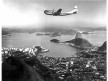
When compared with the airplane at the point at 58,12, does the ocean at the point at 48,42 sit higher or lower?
lower

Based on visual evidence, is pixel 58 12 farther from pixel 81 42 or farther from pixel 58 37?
pixel 81 42

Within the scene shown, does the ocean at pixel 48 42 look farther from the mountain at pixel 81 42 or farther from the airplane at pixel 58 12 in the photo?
the airplane at pixel 58 12

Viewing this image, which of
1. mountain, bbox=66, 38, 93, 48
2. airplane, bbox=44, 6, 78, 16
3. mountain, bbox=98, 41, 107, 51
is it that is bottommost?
mountain, bbox=98, 41, 107, 51

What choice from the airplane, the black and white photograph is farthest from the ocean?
the airplane

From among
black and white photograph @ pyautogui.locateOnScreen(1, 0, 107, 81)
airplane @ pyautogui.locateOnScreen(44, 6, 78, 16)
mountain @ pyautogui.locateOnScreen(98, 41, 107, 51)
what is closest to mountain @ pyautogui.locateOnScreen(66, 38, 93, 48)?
black and white photograph @ pyautogui.locateOnScreen(1, 0, 107, 81)

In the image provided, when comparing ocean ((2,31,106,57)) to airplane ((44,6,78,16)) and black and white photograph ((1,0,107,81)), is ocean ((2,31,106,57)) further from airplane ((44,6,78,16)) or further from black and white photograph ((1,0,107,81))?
airplane ((44,6,78,16))

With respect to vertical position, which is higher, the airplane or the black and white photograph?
the airplane

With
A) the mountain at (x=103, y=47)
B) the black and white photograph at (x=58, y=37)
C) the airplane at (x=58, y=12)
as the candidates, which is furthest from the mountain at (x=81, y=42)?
the airplane at (x=58, y=12)

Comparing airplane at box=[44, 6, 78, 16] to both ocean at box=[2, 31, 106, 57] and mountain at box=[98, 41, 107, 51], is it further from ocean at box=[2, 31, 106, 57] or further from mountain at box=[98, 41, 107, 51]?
mountain at box=[98, 41, 107, 51]

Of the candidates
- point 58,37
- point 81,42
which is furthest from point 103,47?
point 58,37
